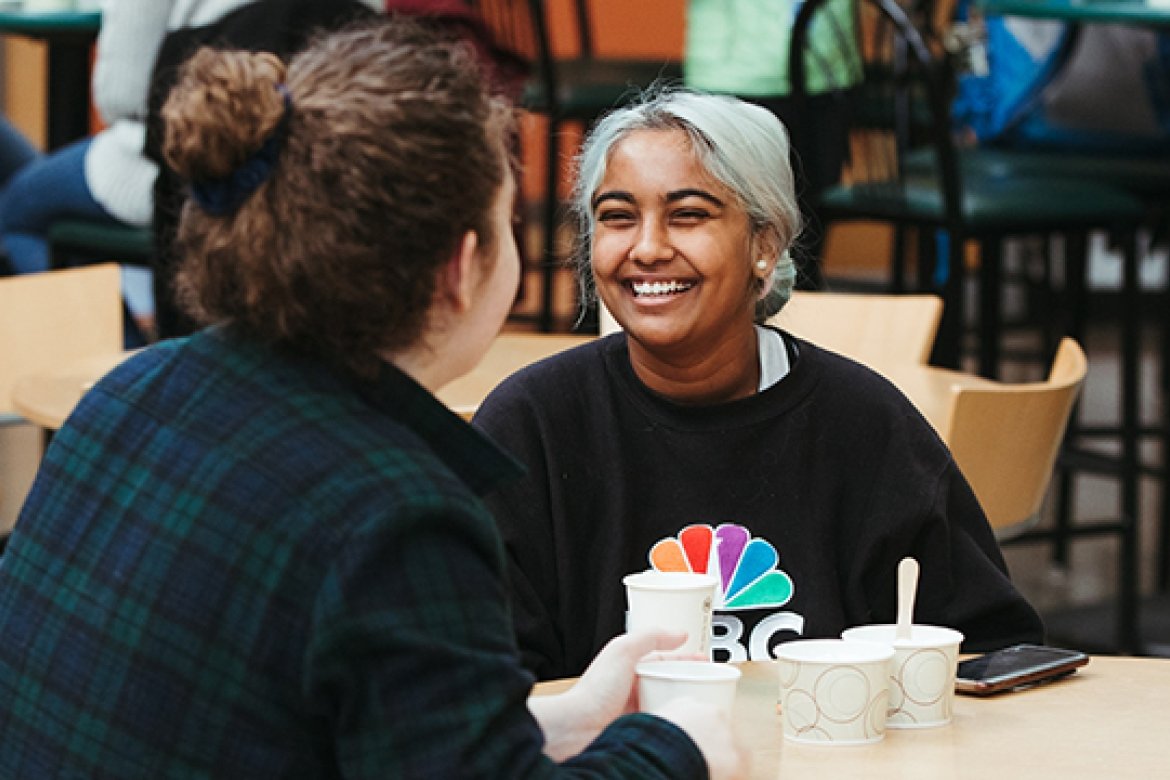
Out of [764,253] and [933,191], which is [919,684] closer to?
[764,253]

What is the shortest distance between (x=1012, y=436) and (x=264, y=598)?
1587 mm

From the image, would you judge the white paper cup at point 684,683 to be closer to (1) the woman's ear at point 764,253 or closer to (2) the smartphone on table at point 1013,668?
(2) the smartphone on table at point 1013,668

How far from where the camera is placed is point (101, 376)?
2420 mm

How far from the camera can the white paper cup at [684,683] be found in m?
1.24

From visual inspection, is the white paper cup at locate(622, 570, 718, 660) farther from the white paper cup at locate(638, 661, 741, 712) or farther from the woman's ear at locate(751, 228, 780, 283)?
the woman's ear at locate(751, 228, 780, 283)

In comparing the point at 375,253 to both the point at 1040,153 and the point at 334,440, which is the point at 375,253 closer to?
the point at 334,440

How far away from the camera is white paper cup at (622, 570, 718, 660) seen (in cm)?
143

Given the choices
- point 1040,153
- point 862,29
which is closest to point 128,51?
point 862,29

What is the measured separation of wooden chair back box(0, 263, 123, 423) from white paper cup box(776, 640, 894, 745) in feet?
7.61

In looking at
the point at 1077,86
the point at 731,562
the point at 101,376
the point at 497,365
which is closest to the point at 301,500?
the point at 731,562

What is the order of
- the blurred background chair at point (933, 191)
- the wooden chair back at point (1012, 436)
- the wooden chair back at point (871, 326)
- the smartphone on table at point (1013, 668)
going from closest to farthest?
the smartphone on table at point (1013, 668) < the wooden chair back at point (1012, 436) < the wooden chair back at point (871, 326) < the blurred background chair at point (933, 191)

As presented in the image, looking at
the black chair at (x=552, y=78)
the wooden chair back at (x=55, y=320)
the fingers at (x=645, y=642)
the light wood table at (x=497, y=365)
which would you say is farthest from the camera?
the black chair at (x=552, y=78)

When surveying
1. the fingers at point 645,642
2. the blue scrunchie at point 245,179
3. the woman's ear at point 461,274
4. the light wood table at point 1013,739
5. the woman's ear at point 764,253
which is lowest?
the light wood table at point 1013,739

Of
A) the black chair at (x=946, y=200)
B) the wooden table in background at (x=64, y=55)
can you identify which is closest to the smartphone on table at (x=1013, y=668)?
the black chair at (x=946, y=200)
